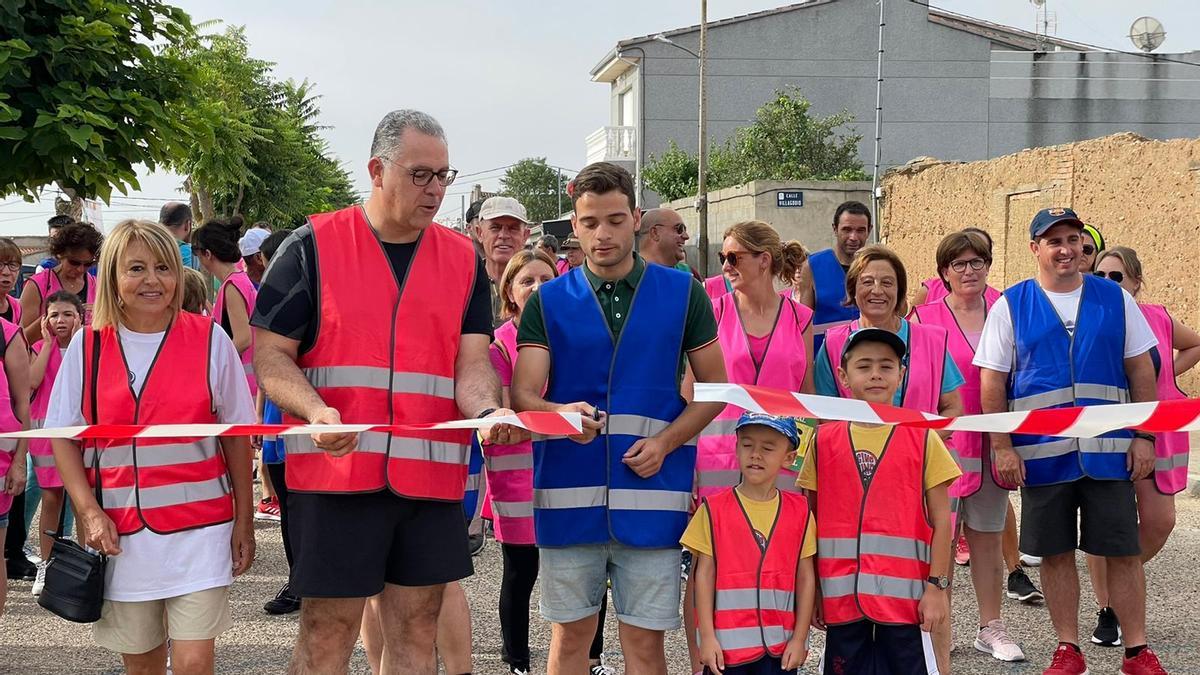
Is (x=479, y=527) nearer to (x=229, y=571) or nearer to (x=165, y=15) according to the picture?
(x=229, y=571)

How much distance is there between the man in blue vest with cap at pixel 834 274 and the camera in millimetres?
7305

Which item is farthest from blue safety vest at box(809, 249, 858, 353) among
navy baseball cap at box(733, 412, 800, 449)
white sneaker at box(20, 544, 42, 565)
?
white sneaker at box(20, 544, 42, 565)

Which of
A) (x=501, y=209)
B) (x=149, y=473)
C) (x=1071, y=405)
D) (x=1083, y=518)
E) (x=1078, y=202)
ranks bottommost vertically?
(x=1083, y=518)

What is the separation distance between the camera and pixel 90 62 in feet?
29.3

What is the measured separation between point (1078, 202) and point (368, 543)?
15.6 metres

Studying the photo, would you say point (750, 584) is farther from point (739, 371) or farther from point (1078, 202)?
point (1078, 202)

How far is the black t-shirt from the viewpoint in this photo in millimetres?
3820

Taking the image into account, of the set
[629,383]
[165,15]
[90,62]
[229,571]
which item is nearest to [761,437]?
[629,383]

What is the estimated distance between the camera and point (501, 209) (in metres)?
7.17

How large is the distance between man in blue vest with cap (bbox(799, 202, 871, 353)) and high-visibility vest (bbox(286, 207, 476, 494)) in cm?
375

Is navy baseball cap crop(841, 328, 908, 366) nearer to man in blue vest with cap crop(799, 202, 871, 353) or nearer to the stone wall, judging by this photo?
man in blue vest with cap crop(799, 202, 871, 353)

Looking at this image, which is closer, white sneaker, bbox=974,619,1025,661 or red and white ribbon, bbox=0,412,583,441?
red and white ribbon, bbox=0,412,583,441

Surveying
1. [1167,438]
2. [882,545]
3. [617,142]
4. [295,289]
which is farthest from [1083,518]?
[617,142]

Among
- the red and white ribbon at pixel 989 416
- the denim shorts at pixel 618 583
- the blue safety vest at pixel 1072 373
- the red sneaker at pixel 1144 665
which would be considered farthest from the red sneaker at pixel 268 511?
the red sneaker at pixel 1144 665
